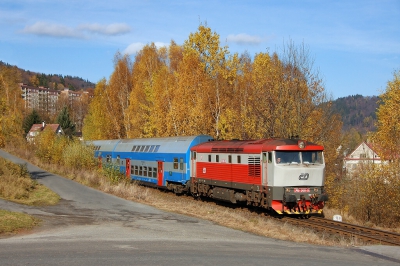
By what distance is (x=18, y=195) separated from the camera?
21.5 metres

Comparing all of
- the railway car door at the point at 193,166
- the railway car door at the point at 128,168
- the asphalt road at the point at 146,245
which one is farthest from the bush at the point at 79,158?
the asphalt road at the point at 146,245

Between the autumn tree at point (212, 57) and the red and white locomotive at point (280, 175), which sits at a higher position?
the autumn tree at point (212, 57)

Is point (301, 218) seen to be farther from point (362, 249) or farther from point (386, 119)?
point (386, 119)

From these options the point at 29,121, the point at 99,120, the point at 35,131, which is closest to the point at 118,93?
the point at 99,120

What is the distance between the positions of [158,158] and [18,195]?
38.9 ft

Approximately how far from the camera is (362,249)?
42.0ft

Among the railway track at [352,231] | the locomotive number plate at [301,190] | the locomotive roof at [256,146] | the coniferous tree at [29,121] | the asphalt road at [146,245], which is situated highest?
the coniferous tree at [29,121]

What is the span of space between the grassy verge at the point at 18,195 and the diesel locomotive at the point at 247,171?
791 cm

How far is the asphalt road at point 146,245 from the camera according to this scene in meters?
10.2

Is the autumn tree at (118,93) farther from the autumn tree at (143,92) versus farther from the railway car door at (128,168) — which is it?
the railway car door at (128,168)

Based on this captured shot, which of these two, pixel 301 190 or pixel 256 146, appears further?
pixel 256 146

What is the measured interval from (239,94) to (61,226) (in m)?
28.8

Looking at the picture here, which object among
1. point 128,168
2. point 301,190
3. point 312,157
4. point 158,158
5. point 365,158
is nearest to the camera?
point 301,190

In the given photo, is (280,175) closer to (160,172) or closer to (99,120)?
(160,172)
